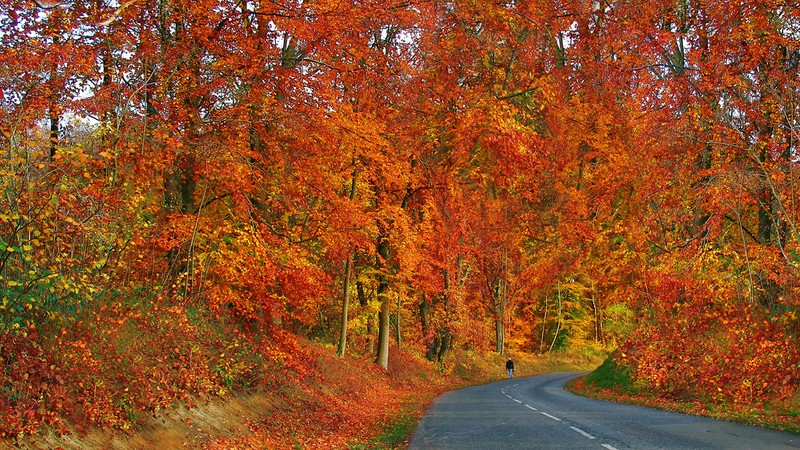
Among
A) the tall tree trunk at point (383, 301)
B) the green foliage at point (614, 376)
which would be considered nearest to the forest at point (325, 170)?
the tall tree trunk at point (383, 301)

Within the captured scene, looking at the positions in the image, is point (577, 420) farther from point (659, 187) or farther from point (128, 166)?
point (128, 166)

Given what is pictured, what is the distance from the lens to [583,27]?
83.3 feet

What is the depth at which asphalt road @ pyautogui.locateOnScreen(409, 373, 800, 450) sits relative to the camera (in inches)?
372

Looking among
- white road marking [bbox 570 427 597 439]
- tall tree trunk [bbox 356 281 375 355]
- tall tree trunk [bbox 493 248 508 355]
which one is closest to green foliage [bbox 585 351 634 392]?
tall tree trunk [bbox 356 281 375 355]

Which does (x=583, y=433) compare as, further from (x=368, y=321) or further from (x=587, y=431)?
(x=368, y=321)

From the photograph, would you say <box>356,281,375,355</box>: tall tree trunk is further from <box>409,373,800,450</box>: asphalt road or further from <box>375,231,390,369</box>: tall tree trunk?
<box>409,373,800,450</box>: asphalt road

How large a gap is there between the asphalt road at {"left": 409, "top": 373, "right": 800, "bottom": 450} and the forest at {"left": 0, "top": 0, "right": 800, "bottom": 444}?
3.11 m

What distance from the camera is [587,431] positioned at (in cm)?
1118

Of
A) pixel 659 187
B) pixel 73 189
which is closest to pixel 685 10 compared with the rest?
pixel 659 187

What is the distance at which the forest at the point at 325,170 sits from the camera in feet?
27.5

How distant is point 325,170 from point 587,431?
11.4 m

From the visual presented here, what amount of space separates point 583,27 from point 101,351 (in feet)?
74.6

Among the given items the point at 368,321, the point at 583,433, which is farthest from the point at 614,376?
the point at 583,433

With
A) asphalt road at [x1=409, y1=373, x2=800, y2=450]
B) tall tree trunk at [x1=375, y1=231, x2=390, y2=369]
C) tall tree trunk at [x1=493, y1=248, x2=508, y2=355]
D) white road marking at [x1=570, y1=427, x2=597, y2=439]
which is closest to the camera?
asphalt road at [x1=409, y1=373, x2=800, y2=450]
